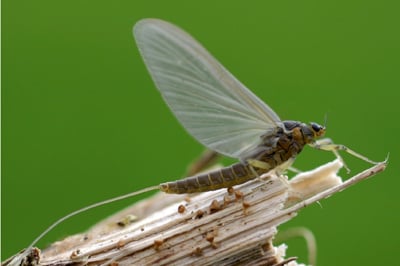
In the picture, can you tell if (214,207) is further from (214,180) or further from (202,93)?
(202,93)

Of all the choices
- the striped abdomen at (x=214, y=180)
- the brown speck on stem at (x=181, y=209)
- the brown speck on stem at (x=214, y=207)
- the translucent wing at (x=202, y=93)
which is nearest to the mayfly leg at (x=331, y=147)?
the translucent wing at (x=202, y=93)

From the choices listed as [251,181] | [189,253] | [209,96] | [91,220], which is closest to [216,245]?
[189,253]

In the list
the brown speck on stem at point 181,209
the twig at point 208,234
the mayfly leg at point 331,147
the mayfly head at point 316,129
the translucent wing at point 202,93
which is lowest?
the twig at point 208,234

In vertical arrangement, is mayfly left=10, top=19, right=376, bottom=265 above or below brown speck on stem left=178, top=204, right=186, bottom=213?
above

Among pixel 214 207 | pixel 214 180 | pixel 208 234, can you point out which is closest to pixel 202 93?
pixel 214 180

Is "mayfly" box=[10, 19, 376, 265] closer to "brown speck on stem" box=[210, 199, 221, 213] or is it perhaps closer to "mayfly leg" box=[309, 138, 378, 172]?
"mayfly leg" box=[309, 138, 378, 172]

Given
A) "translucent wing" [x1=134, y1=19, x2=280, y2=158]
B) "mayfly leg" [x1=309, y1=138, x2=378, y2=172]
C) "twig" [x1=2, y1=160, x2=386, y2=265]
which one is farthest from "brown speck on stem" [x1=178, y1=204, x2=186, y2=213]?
"mayfly leg" [x1=309, y1=138, x2=378, y2=172]

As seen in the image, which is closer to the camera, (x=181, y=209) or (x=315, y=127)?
(x=181, y=209)

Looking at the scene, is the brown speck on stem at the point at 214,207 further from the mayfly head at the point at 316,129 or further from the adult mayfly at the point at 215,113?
the mayfly head at the point at 316,129
